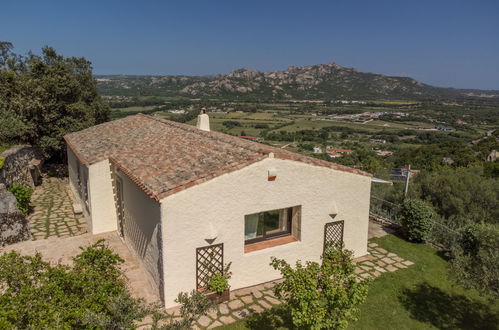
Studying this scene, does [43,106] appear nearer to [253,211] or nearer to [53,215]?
[53,215]

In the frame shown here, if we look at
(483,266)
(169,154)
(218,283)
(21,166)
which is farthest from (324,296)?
(21,166)

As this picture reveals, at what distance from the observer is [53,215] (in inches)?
587

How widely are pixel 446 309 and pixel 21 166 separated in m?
20.2

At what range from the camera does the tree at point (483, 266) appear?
7.31m

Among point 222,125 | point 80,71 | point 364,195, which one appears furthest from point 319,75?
point 364,195

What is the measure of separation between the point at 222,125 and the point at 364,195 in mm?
66321

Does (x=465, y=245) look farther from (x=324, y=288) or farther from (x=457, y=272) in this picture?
(x=324, y=288)

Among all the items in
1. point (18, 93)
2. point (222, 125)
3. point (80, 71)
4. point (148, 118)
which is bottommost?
point (222, 125)

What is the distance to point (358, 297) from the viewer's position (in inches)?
241

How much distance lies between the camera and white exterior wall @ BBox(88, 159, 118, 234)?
12.7 meters

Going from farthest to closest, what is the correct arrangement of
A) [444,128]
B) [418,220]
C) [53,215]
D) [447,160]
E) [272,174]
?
1. [444,128]
2. [447,160]
3. [53,215]
4. [418,220]
5. [272,174]

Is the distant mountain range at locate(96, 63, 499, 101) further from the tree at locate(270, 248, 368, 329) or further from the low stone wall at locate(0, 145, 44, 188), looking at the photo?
the tree at locate(270, 248, 368, 329)

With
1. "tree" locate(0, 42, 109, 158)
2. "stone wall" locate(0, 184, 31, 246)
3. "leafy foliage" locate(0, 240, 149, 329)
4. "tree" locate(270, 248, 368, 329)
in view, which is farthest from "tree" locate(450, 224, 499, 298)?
"tree" locate(0, 42, 109, 158)

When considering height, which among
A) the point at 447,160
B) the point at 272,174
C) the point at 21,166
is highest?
the point at 272,174
